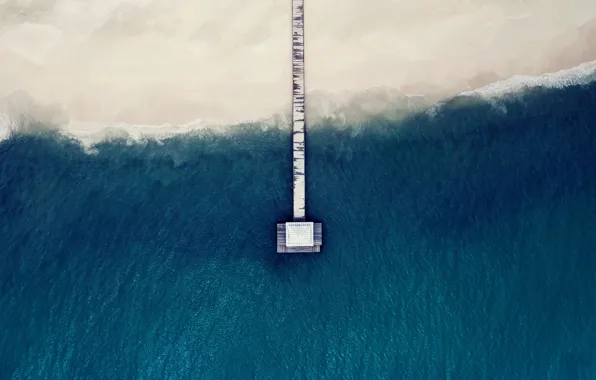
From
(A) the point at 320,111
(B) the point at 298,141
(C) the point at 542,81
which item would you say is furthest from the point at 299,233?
(C) the point at 542,81

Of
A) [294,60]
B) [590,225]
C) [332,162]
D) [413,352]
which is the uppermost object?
[294,60]

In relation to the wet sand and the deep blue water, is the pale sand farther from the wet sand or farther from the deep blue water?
the deep blue water

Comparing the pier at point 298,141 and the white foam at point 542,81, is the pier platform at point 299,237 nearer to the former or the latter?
the pier at point 298,141

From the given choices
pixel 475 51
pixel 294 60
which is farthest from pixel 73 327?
pixel 475 51

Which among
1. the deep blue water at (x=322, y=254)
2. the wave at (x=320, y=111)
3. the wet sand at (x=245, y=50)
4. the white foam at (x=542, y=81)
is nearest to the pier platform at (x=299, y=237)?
the deep blue water at (x=322, y=254)

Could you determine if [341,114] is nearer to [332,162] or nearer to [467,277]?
[332,162]

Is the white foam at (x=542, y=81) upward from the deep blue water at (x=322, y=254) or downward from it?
upward

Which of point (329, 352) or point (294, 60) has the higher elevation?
point (294, 60)

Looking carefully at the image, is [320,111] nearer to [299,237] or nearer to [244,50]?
[244,50]
